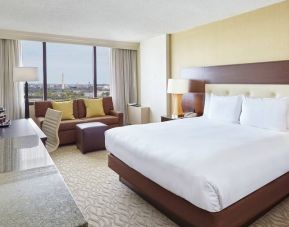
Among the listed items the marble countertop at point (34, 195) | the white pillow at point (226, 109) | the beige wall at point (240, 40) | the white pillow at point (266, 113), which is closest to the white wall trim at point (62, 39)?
the beige wall at point (240, 40)

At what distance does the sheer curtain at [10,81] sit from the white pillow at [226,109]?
4.17m

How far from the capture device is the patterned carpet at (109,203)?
2.23 metres

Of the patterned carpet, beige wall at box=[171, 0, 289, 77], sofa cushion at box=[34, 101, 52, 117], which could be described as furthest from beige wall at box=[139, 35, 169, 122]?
sofa cushion at box=[34, 101, 52, 117]

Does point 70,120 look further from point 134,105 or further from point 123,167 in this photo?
point 123,167

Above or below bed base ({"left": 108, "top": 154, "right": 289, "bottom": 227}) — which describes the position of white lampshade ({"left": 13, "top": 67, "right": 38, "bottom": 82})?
above

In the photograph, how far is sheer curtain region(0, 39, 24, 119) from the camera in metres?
5.01

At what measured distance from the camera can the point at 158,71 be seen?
5.69 metres

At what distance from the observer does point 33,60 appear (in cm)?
555

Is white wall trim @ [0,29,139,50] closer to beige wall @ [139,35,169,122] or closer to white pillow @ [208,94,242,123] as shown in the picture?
beige wall @ [139,35,169,122]

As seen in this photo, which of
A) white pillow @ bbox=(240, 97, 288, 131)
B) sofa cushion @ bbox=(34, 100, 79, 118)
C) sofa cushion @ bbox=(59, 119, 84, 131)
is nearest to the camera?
white pillow @ bbox=(240, 97, 288, 131)

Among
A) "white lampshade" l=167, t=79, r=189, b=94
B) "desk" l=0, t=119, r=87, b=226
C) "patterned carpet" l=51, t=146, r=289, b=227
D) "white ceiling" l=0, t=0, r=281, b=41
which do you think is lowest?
"patterned carpet" l=51, t=146, r=289, b=227

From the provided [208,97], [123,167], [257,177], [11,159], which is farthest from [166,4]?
[11,159]

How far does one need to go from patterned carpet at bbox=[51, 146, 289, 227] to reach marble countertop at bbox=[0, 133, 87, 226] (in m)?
1.26

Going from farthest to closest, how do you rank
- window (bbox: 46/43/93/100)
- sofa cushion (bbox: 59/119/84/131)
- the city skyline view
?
window (bbox: 46/43/93/100) → the city skyline view → sofa cushion (bbox: 59/119/84/131)
